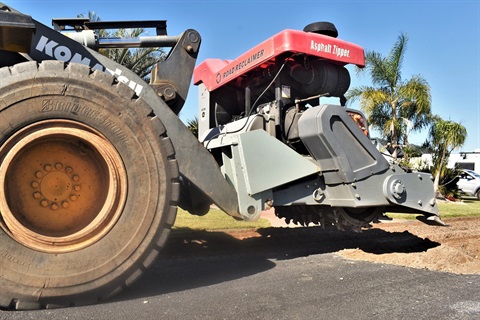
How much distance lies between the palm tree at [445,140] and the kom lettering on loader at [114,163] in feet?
53.9

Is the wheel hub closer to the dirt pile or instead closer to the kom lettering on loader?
the kom lettering on loader

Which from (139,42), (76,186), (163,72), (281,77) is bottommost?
(76,186)

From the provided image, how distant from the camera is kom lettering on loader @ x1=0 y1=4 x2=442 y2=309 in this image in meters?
2.86

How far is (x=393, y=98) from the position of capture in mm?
20938

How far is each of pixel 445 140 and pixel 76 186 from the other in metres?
20.0

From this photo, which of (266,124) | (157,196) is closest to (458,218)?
(266,124)

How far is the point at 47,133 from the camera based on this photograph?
296cm

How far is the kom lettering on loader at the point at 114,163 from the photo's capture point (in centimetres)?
286

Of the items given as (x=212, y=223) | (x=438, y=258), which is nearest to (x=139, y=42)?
(x=212, y=223)

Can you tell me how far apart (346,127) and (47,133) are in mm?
3021

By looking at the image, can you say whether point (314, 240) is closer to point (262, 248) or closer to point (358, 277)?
point (262, 248)

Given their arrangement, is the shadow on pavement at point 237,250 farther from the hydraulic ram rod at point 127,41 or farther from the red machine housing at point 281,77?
the hydraulic ram rod at point 127,41

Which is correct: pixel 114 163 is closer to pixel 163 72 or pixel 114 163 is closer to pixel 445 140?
pixel 163 72

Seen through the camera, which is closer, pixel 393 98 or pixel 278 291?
pixel 278 291
